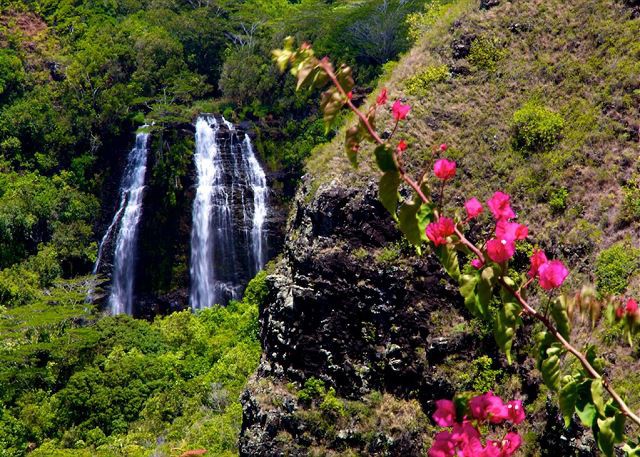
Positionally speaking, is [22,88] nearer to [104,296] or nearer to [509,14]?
[104,296]

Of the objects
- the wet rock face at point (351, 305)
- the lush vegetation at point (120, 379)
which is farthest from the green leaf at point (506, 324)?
the lush vegetation at point (120, 379)

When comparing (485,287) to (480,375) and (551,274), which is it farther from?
(480,375)

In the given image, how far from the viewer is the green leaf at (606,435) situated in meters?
1.56

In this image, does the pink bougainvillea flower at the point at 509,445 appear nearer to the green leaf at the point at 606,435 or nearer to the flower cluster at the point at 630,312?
the green leaf at the point at 606,435

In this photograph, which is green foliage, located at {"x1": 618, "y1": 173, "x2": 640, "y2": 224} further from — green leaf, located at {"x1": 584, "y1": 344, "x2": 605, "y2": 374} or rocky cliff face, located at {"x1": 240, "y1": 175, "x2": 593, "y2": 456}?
green leaf, located at {"x1": 584, "y1": 344, "x2": 605, "y2": 374}

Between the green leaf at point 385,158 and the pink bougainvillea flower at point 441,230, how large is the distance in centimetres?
18

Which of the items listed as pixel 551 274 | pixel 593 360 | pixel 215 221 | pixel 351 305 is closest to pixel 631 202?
pixel 351 305

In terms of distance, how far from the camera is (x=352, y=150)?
171 cm

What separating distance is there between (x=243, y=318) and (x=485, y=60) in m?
12.3

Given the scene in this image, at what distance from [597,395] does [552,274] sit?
320 mm

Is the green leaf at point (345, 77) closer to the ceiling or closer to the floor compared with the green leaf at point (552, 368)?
closer to the ceiling

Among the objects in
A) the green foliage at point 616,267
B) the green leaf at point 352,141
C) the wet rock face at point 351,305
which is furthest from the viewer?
the wet rock face at point 351,305

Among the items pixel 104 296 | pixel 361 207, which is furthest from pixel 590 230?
pixel 104 296

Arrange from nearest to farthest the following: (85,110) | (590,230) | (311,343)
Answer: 1. (590,230)
2. (311,343)
3. (85,110)
